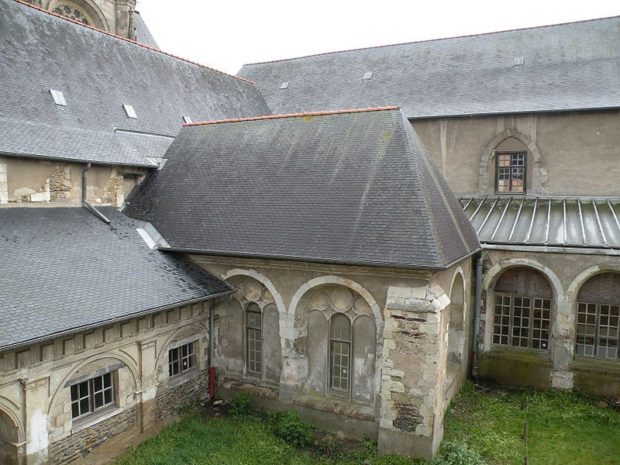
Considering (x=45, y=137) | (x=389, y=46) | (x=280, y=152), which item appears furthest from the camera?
(x=389, y=46)

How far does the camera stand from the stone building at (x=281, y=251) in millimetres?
9438

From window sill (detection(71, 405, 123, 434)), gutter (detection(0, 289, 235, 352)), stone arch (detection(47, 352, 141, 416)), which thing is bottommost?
window sill (detection(71, 405, 123, 434))

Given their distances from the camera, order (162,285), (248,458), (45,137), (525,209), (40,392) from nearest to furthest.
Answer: (40,392)
(248,458)
(162,285)
(45,137)
(525,209)

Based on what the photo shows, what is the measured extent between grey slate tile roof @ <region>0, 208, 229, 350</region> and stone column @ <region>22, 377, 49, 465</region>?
3.53 ft

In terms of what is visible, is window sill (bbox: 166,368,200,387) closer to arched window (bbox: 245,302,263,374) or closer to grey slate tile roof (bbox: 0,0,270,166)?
arched window (bbox: 245,302,263,374)

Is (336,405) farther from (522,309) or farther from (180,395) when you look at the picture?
(522,309)

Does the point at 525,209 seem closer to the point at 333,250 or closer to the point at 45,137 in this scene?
the point at 333,250

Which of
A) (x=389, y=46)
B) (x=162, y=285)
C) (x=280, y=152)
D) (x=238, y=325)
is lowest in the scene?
(x=238, y=325)

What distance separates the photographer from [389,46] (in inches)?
893

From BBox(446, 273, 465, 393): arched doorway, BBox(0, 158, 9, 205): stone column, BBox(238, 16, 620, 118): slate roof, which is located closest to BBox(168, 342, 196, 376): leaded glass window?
BBox(0, 158, 9, 205): stone column

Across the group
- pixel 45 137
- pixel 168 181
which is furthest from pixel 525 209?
pixel 45 137

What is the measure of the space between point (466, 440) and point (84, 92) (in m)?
13.3

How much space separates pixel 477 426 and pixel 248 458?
5288mm

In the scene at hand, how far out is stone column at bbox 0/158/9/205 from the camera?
34.6ft
